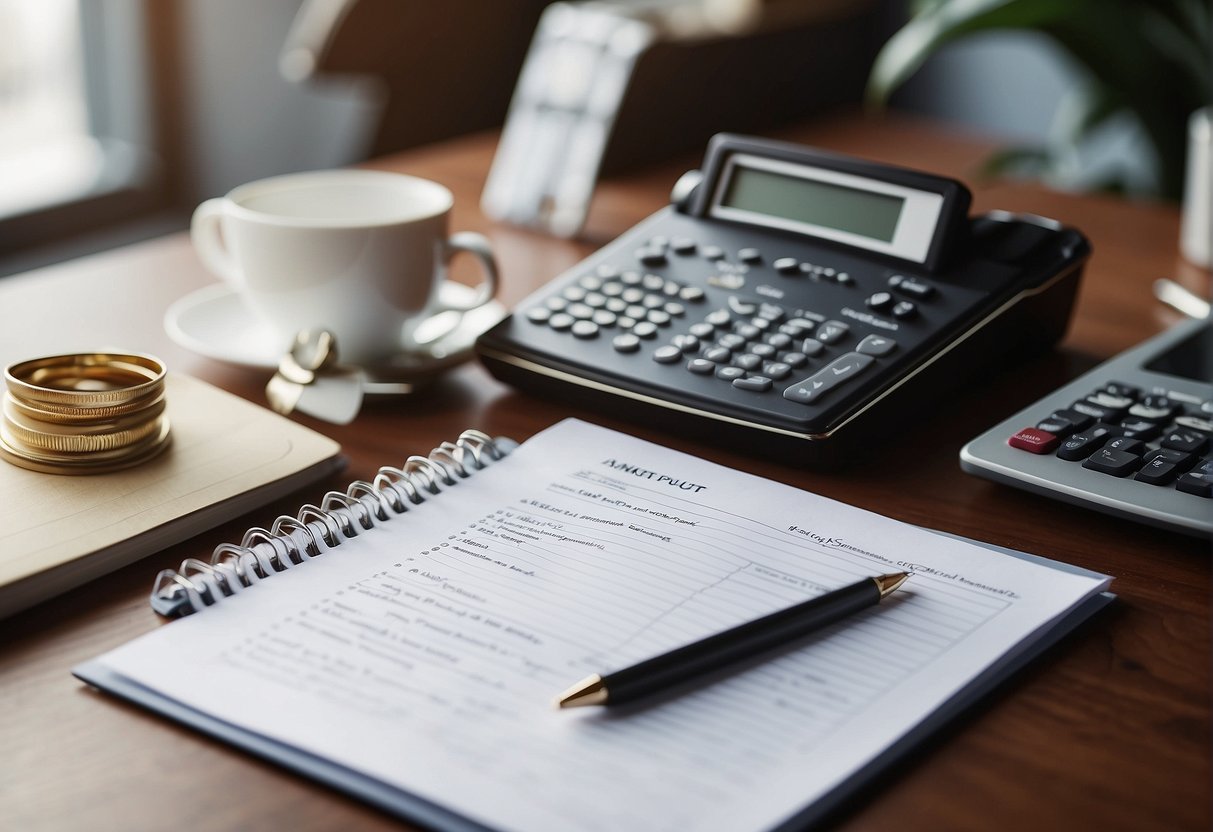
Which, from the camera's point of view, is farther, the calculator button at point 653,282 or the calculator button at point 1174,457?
the calculator button at point 653,282

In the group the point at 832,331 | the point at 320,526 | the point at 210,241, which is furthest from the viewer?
the point at 210,241

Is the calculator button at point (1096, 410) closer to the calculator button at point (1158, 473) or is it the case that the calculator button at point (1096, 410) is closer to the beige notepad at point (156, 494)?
the calculator button at point (1158, 473)

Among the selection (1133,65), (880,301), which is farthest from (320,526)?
(1133,65)

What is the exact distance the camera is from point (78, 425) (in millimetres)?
522

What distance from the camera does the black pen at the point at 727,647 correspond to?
396 mm

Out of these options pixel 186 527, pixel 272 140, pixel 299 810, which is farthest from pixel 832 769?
pixel 272 140

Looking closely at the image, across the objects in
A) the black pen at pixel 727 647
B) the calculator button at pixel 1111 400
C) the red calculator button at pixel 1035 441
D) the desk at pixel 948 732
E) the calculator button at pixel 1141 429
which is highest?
the calculator button at pixel 1111 400

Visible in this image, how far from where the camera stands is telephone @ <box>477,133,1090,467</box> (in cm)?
58

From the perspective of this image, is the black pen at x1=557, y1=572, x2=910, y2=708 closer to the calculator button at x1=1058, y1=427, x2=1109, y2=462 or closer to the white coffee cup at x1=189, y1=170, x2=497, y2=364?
the calculator button at x1=1058, y1=427, x2=1109, y2=462

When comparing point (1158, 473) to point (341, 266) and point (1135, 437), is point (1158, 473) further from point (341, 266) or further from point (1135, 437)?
point (341, 266)

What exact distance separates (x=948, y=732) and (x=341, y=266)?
15.1 inches

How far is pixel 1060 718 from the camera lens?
1.35 ft

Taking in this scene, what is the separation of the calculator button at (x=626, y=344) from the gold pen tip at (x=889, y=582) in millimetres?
205

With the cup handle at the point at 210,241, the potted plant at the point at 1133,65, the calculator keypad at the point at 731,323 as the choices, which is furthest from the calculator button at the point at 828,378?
the potted plant at the point at 1133,65
